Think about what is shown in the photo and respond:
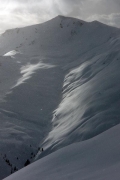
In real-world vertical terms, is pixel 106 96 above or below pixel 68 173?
above

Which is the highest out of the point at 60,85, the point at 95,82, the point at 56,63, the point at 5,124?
the point at 56,63

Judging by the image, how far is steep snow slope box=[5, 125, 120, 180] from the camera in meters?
2.81

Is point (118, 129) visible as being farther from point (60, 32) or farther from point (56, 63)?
point (60, 32)

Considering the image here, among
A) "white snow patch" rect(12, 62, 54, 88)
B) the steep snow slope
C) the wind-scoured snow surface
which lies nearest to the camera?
the steep snow slope

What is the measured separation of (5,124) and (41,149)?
1.70 meters

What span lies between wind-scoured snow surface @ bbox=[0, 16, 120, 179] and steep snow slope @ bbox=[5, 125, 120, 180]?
1117mm

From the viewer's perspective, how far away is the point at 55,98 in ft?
30.8

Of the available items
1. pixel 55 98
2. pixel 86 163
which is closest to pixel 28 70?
pixel 55 98

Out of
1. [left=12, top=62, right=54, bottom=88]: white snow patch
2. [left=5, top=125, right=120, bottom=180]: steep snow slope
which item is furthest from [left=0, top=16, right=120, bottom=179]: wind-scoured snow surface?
[left=5, top=125, right=120, bottom=180]: steep snow slope

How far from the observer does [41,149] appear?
595cm

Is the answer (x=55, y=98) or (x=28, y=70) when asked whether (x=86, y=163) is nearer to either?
(x=55, y=98)

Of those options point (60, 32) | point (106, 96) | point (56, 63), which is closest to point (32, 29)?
point (60, 32)

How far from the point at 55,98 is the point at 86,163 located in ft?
20.2

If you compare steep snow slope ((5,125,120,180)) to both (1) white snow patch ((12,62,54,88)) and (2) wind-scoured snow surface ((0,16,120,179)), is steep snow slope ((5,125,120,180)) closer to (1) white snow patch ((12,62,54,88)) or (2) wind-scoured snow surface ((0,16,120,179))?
(2) wind-scoured snow surface ((0,16,120,179))
